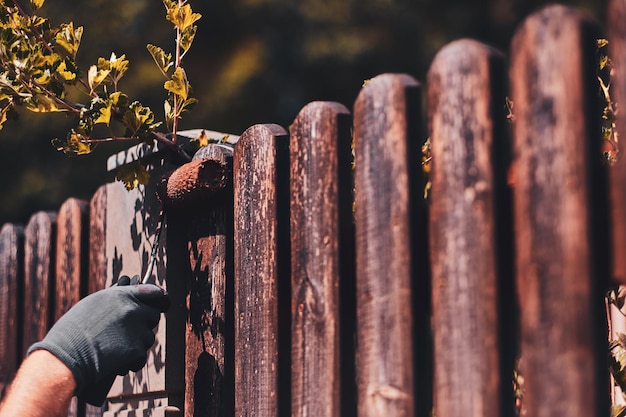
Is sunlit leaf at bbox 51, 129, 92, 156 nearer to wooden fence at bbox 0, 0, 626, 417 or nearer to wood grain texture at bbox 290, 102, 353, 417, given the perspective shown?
wooden fence at bbox 0, 0, 626, 417

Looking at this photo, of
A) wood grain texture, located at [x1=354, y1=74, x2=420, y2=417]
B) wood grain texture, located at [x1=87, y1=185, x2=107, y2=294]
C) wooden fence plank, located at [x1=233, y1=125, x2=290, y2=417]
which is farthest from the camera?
wood grain texture, located at [x1=87, y1=185, x2=107, y2=294]

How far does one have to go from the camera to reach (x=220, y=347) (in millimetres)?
2422

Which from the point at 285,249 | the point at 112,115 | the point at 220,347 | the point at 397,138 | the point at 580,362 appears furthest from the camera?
the point at 112,115

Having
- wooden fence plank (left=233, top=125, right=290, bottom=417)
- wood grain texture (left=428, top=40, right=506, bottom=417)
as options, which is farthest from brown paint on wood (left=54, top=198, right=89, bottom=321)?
wood grain texture (left=428, top=40, right=506, bottom=417)

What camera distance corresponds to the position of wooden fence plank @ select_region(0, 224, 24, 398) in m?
3.62

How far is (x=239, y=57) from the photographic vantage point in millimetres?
11812

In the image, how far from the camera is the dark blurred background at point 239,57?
1080cm

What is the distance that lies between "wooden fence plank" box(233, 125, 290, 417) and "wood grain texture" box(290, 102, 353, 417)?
9 cm

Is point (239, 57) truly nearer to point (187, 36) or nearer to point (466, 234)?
point (187, 36)

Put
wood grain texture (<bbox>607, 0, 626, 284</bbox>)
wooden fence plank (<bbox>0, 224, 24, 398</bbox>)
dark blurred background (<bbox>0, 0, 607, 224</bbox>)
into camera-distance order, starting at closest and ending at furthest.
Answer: wood grain texture (<bbox>607, 0, 626, 284</bbox>) < wooden fence plank (<bbox>0, 224, 24, 398</bbox>) < dark blurred background (<bbox>0, 0, 607, 224</bbox>)

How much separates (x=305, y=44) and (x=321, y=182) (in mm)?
10130

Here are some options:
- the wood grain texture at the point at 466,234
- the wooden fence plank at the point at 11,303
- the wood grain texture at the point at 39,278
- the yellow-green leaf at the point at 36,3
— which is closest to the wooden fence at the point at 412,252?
the wood grain texture at the point at 466,234

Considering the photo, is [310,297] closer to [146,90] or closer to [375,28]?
[146,90]

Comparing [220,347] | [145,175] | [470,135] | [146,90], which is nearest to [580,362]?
[470,135]
